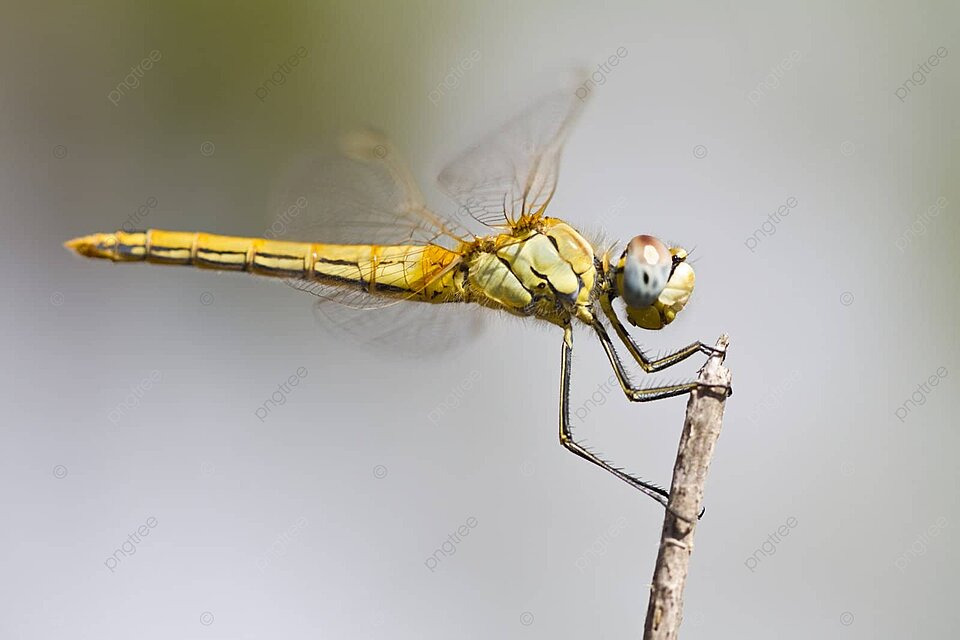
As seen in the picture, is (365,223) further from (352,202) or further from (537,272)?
(537,272)

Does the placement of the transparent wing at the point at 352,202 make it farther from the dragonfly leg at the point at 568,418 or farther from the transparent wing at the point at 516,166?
the dragonfly leg at the point at 568,418

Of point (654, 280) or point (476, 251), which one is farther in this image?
point (476, 251)

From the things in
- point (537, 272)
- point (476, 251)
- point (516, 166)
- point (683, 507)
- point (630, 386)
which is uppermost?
point (516, 166)

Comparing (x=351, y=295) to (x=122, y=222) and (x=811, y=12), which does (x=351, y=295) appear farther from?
(x=811, y=12)

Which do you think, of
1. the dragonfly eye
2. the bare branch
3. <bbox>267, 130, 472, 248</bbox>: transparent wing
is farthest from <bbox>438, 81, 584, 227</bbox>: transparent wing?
the bare branch

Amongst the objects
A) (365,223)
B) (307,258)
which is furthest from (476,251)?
(307,258)

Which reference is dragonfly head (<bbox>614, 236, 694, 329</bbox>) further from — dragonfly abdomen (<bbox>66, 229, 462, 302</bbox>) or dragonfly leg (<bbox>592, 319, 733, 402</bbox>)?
dragonfly abdomen (<bbox>66, 229, 462, 302</bbox>)
